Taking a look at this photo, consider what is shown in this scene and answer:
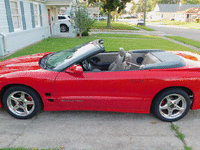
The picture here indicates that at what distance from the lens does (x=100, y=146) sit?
2.71m

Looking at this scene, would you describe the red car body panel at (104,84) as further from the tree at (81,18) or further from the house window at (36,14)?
the tree at (81,18)

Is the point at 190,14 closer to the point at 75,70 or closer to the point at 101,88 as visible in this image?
the point at 101,88

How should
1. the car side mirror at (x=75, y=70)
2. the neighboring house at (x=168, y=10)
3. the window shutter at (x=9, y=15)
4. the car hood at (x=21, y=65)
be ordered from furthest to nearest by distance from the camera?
the neighboring house at (x=168, y=10) < the window shutter at (x=9, y=15) < the car hood at (x=21, y=65) < the car side mirror at (x=75, y=70)

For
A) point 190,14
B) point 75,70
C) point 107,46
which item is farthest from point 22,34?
point 190,14

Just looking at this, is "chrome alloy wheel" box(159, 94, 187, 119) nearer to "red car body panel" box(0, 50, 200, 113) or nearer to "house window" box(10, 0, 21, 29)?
"red car body panel" box(0, 50, 200, 113)

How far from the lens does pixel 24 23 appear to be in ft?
35.7

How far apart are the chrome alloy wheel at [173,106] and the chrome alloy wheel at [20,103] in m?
2.38

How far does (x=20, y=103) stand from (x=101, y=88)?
5.05ft

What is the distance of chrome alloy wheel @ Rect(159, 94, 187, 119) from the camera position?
3268 millimetres

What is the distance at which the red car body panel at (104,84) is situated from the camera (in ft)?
10.2

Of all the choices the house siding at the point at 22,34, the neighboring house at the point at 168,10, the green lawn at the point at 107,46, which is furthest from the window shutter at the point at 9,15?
the neighboring house at the point at 168,10

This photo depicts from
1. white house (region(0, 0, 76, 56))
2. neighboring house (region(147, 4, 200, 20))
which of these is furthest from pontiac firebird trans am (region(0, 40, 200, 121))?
neighboring house (region(147, 4, 200, 20))

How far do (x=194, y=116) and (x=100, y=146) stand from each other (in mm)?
2111

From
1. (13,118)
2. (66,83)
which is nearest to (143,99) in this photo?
(66,83)
